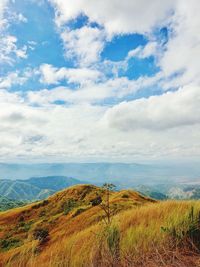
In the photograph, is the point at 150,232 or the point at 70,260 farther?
the point at 150,232

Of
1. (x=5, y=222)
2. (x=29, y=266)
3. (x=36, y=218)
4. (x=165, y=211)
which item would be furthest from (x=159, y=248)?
(x=5, y=222)

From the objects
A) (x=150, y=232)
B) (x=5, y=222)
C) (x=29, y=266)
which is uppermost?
(x=150, y=232)

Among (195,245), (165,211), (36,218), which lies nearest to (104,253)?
(195,245)

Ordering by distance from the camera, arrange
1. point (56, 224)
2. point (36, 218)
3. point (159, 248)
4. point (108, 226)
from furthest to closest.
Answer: point (36, 218), point (56, 224), point (108, 226), point (159, 248)

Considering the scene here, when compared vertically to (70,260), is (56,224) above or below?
below

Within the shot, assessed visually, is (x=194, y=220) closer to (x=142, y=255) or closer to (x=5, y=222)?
(x=142, y=255)

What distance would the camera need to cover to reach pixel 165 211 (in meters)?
8.52

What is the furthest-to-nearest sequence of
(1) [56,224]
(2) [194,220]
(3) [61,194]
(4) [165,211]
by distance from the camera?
1. (3) [61,194]
2. (1) [56,224]
3. (4) [165,211]
4. (2) [194,220]

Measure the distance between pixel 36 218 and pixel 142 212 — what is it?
3935cm

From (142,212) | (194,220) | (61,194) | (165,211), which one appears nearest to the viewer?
(194,220)

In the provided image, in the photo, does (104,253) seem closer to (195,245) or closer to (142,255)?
(142,255)

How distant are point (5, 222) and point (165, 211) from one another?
43118mm

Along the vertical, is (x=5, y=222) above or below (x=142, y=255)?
below

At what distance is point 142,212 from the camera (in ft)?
→ 29.8
